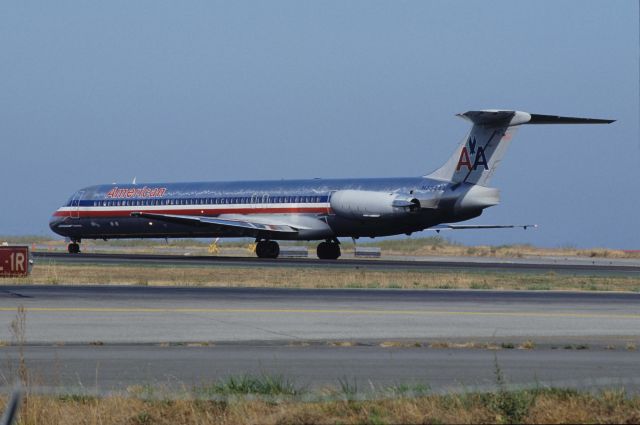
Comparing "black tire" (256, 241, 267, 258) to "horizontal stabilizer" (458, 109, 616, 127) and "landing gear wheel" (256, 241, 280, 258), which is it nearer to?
"landing gear wheel" (256, 241, 280, 258)

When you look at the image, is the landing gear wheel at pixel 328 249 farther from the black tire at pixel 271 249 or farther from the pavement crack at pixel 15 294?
the pavement crack at pixel 15 294

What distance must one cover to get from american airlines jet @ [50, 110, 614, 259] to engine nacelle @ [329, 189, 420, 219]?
46 millimetres

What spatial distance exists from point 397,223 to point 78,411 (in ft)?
138

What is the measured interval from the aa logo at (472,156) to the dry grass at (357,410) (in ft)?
129

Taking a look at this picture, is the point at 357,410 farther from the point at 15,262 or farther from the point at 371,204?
the point at 371,204

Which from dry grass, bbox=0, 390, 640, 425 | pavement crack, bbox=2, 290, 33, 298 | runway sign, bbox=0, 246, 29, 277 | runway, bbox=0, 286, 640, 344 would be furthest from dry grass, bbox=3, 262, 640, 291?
dry grass, bbox=0, 390, 640, 425

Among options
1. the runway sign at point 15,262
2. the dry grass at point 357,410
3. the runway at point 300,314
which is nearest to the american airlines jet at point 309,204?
the runway at point 300,314

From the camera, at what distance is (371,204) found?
170 feet

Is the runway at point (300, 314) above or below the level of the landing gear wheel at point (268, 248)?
below

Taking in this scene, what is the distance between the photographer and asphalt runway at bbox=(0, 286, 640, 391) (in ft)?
43.3

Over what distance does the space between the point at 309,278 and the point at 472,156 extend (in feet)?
48.6

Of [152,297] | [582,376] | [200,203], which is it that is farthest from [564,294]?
[200,203]

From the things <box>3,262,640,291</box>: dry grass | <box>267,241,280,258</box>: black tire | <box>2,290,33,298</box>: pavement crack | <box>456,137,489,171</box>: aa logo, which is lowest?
<box>3,262,640,291</box>: dry grass

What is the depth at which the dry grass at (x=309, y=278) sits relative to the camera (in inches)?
1334
